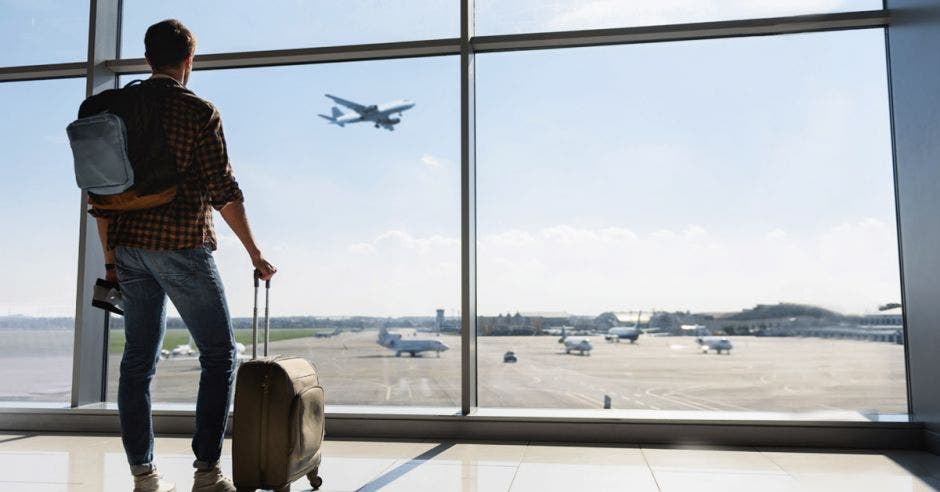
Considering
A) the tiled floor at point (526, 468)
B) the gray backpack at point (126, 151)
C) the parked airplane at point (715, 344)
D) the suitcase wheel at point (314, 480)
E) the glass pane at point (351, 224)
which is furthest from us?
the glass pane at point (351, 224)

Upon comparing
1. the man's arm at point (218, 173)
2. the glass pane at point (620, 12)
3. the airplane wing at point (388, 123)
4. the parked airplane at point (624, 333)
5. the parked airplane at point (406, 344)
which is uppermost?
the glass pane at point (620, 12)

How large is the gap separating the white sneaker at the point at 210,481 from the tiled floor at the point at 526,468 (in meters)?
0.32

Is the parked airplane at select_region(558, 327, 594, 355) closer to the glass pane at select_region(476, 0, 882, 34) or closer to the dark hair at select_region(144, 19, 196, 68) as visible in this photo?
the glass pane at select_region(476, 0, 882, 34)

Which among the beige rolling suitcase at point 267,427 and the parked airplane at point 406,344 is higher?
the parked airplane at point 406,344

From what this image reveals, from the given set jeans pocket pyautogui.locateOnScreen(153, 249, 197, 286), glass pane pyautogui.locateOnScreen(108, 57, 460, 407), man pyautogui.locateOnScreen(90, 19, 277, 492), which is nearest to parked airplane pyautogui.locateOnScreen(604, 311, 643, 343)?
glass pane pyautogui.locateOnScreen(108, 57, 460, 407)

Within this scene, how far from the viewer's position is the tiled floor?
2070 mm

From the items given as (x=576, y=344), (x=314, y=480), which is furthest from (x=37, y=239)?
(x=576, y=344)

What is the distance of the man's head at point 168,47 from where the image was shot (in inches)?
67.6

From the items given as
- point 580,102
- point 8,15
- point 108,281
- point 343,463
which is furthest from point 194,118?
point 8,15

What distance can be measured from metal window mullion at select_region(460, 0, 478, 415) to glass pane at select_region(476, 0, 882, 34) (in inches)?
6.1

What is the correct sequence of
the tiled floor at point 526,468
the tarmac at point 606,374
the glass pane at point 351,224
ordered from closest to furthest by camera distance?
the tiled floor at point 526,468
the tarmac at point 606,374
the glass pane at point 351,224

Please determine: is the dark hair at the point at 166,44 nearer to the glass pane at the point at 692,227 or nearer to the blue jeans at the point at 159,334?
the blue jeans at the point at 159,334

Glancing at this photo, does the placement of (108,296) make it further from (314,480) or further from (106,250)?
(314,480)

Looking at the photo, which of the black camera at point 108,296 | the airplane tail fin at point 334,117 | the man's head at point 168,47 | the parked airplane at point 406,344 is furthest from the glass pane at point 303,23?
the black camera at point 108,296
